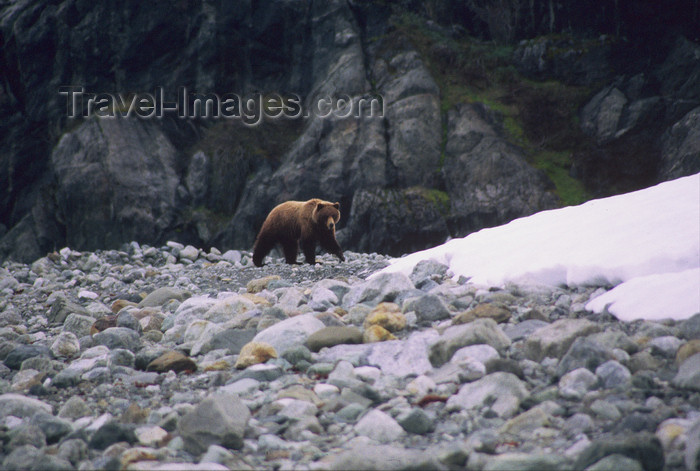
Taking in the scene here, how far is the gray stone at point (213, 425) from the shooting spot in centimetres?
231

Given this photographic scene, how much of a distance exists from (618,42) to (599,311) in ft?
62.8

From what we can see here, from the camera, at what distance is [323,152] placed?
19.9 metres

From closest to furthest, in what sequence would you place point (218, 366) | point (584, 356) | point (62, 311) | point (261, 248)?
point (584, 356), point (218, 366), point (62, 311), point (261, 248)

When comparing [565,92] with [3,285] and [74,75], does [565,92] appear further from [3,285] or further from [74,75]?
[74,75]

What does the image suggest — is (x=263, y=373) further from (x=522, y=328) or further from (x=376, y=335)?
(x=522, y=328)

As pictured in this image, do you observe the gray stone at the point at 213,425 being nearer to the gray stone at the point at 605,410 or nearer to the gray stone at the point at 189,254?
the gray stone at the point at 605,410

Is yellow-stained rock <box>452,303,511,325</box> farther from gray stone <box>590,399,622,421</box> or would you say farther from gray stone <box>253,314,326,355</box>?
gray stone <box>590,399,622,421</box>

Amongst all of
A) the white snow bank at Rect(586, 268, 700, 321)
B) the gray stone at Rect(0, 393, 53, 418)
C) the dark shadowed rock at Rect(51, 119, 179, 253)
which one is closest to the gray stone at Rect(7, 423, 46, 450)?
the gray stone at Rect(0, 393, 53, 418)

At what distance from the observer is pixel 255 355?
3.42 metres

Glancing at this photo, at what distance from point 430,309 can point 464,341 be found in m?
0.86

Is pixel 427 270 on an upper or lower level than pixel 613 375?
upper

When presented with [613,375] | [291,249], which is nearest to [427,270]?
[613,375]

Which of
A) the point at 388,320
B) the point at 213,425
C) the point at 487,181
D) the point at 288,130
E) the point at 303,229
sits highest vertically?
the point at 288,130

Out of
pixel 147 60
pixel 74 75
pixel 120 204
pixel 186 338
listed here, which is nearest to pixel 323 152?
pixel 120 204
